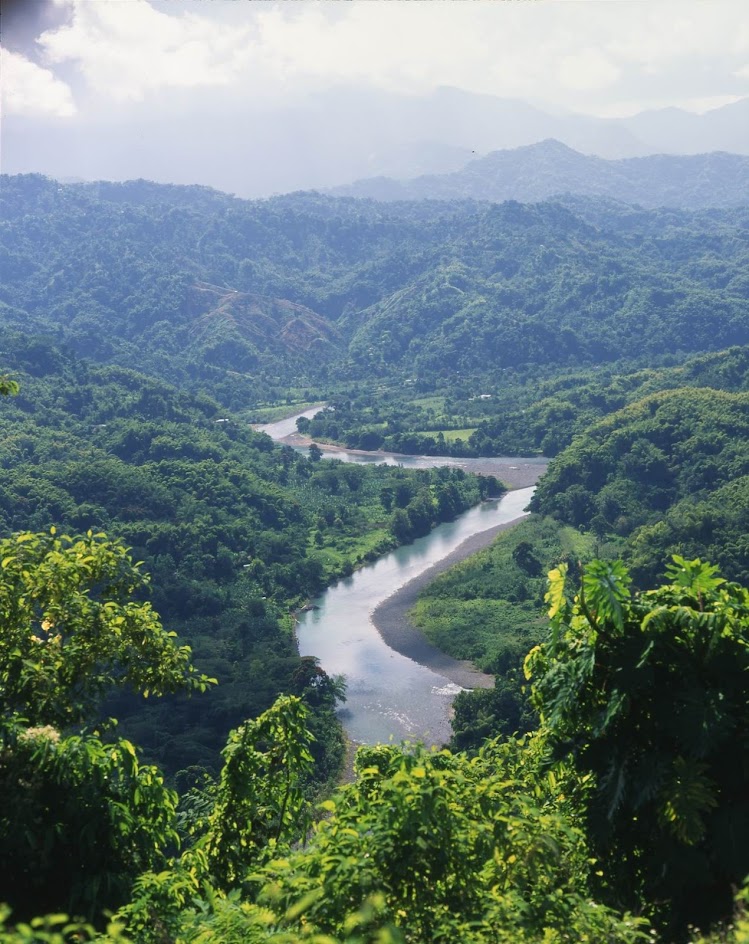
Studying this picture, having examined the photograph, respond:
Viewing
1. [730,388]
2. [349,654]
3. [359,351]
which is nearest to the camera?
[349,654]

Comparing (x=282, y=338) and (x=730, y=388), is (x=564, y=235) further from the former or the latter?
(x=730, y=388)

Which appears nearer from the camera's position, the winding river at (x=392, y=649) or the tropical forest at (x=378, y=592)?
the tropical forest at (x=378, y=592)

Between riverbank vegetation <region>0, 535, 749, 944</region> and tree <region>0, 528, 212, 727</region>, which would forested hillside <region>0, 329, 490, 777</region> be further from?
riverbank vegetation <region>0, 535, 749, 944</region>

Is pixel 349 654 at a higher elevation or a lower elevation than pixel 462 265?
lower

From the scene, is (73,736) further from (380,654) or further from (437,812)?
(380,654)

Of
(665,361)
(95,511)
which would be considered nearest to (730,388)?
(665,361)

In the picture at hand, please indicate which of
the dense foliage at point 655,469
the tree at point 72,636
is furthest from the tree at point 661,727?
the dense foliage at point 655,469

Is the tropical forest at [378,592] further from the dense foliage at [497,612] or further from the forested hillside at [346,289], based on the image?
A: the forested hillside at [346,289]
